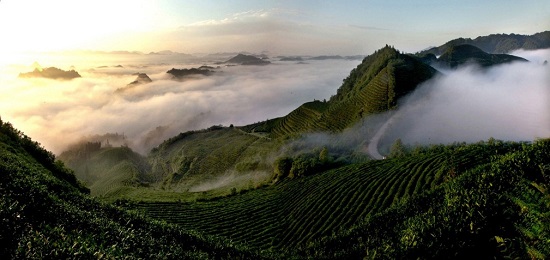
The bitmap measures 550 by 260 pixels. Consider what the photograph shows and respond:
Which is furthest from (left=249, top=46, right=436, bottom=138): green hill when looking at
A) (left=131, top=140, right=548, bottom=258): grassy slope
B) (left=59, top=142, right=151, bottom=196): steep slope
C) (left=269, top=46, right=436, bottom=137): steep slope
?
(left=59, top=142, right=151, bottom=196): steep slope

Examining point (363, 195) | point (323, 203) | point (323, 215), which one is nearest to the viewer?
point (323, 215)

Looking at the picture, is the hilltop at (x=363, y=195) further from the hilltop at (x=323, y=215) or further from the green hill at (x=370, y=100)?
the green hill at (x=370, y=100)

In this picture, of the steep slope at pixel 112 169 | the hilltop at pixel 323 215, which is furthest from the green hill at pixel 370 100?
the steep slope at pixel 112 169

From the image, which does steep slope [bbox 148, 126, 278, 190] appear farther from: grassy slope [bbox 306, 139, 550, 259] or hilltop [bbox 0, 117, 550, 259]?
grassy slope [bbox 306, 139, 550, 259]

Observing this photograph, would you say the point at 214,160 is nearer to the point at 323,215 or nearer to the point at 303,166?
the point at 303,166

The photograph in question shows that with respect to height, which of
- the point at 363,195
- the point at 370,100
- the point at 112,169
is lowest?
the point at 112,169

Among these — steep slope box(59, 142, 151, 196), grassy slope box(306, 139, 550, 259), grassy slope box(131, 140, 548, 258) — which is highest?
grassy slope box(306, 139, 550, 259)

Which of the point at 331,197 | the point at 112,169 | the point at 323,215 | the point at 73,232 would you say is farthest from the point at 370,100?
the point at 112,169
